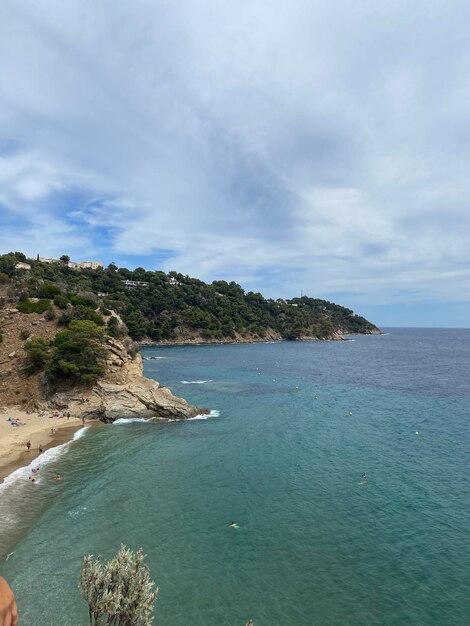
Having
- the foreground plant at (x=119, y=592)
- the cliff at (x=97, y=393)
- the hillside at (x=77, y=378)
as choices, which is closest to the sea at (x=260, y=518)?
the cliff at (x=97, y=393)

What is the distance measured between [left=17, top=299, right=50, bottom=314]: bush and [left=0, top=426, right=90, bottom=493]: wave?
2629 centimetres

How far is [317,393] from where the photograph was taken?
6712 centimetres

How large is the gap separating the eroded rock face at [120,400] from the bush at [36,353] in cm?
515

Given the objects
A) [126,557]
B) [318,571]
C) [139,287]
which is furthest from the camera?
[139,287]

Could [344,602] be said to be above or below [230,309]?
below

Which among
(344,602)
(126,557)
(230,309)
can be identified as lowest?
(344,602)

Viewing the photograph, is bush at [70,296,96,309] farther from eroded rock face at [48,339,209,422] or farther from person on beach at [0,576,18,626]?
person on beach at [0,576,18,626]

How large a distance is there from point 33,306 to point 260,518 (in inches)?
1963

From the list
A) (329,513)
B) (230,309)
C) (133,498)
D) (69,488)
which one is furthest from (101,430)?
(230,309)

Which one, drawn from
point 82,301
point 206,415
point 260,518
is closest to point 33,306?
point 82,301

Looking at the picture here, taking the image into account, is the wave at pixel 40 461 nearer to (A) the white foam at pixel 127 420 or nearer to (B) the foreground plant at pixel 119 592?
(A) the white foam at pixel 127 420

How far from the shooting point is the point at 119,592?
441 inches

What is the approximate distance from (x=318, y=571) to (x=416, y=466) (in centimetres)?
1782

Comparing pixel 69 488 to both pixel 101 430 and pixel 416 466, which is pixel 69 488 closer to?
pixel 101 430
